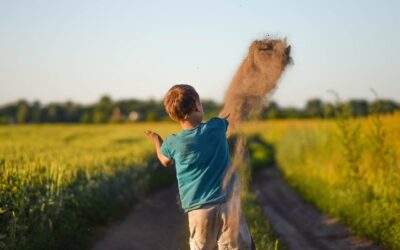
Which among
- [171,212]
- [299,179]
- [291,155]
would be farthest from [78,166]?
[291,155]

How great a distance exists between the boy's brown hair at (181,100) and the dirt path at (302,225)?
5.01 metres

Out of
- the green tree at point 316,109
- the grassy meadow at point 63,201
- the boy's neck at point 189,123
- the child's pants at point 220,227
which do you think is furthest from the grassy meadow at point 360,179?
the green tree at point 316,109

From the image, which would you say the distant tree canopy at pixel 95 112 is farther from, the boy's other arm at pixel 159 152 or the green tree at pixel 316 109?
the boy's other arm at pixel 159 152

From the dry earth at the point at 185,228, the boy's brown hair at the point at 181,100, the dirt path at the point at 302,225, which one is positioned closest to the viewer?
the boy's brown hair at the point at 181,100

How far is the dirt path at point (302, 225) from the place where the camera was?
1045 centimetres

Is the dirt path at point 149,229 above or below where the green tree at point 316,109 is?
below

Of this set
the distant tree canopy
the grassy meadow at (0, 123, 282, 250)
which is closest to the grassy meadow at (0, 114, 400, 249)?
the grassy meadow at (0, 123, 282, 250)

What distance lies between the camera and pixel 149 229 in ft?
38.2

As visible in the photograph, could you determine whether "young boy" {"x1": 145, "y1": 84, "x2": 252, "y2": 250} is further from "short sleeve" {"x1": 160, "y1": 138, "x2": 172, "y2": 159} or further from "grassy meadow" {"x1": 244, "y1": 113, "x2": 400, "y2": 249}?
"grassy meadow" {"x1": 244, "y1": 113, "x2": 400, "y2": 249}

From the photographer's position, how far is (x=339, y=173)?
1515 cm

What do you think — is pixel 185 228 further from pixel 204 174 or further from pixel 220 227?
pixel 204 174

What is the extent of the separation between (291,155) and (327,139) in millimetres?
4504

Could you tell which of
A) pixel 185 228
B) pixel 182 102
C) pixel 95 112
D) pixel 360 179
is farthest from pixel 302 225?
pixel 95 112

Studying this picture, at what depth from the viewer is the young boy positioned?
557 centimetres
